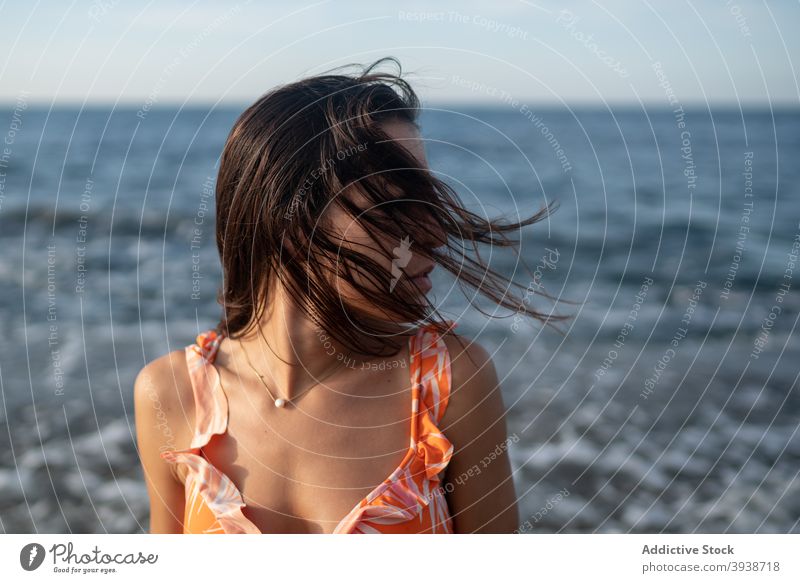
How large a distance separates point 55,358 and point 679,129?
38.3 ft

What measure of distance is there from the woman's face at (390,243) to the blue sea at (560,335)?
108 mm

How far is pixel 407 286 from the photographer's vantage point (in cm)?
128

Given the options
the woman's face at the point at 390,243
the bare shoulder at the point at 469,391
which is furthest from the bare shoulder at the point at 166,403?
the bare shoulder at the point at 469,391

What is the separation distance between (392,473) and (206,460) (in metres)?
0.31

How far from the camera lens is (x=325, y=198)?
1.20m

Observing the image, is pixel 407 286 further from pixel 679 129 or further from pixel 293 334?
pixel 679 129

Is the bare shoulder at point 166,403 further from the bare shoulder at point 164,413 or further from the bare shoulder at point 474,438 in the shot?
the bare shoulder at point 474,438

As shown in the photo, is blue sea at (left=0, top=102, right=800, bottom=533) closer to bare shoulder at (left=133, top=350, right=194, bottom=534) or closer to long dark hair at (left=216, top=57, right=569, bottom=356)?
long dark hair at (left=216, top=57, right=569, bottom=356)

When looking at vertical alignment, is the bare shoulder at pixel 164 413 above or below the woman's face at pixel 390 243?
below

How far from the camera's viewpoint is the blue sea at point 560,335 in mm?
3082

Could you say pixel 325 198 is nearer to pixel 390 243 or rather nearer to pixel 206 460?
pixel 390 243

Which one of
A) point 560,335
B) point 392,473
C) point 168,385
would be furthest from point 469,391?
point 560,335

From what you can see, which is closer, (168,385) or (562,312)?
(168,385)
